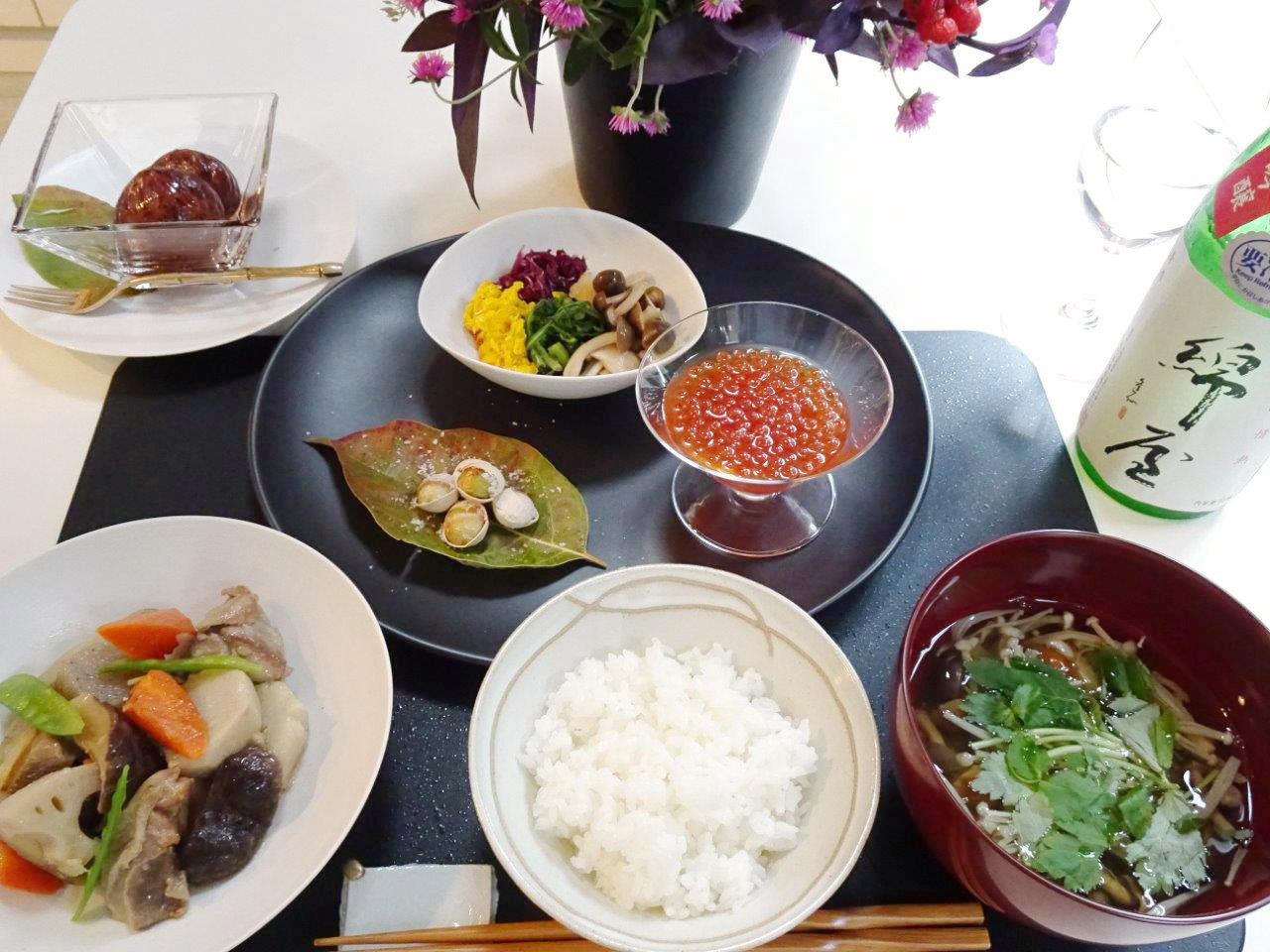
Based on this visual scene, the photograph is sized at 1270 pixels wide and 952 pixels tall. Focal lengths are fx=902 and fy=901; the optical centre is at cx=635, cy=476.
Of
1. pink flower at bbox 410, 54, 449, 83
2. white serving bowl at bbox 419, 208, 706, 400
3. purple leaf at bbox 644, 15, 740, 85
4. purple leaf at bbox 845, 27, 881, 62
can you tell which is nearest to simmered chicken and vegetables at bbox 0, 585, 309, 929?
white serving bowl at bbox 419, 208, 706, 400

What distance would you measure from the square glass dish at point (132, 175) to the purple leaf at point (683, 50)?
852mm

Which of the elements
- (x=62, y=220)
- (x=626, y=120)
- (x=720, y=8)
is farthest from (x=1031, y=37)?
(x=62, y=220)

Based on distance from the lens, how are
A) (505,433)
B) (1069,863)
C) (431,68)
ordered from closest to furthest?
(1069,863) → (431,68) → (505,433)

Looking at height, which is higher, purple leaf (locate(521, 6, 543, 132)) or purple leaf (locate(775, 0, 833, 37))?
purple leaf (locate(775, 0, 833, 37))

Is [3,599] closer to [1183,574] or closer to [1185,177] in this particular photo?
[1183,574]

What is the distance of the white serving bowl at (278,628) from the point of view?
3.22 ft

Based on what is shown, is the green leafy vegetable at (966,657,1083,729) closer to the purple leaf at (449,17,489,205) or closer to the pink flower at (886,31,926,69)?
the pink flower at (886,31,926,69)

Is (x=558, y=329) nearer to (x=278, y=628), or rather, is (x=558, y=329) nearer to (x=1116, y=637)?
(x=278, y=628)

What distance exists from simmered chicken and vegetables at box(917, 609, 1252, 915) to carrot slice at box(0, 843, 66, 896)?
1016 mm

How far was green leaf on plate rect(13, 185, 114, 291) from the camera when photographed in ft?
5.42

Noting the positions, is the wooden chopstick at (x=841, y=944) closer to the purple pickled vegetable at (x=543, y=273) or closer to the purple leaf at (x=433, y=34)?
the purple pickled vegetable at (x=543, y=273)

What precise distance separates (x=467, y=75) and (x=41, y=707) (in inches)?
41.7

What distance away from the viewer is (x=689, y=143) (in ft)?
5.29

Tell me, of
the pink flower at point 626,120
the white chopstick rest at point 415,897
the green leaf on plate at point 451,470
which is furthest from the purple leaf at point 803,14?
the white chopstick rest at point 415,897
